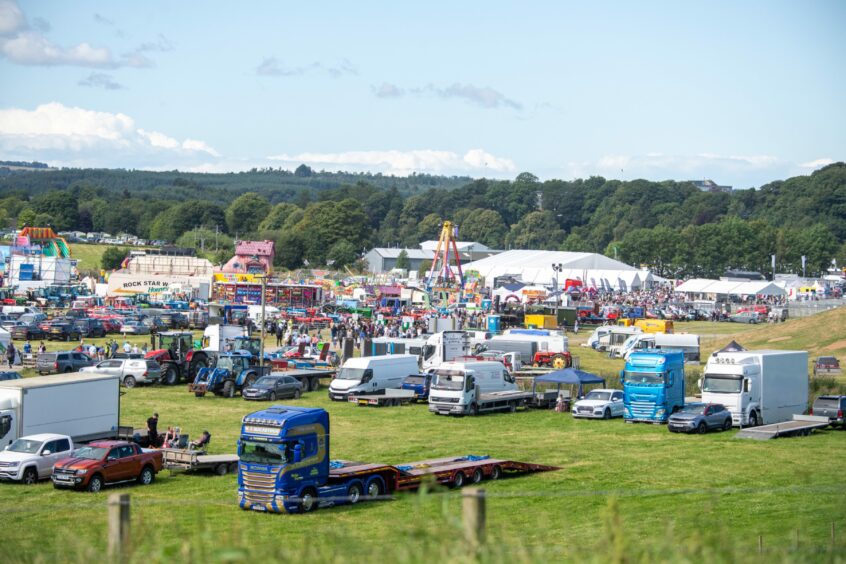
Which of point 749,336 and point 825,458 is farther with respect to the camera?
point 749,336

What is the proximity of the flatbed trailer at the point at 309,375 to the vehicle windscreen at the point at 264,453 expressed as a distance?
58.1ft

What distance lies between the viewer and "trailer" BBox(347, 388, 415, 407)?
105 feet

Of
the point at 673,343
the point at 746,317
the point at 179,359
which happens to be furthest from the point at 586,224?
the point at 179,359

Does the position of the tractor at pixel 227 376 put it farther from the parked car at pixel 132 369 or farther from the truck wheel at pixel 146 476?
the truck wheel at pixel 146 476

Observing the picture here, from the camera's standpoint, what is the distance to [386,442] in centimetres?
2462

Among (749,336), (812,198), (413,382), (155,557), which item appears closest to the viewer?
(155,557)

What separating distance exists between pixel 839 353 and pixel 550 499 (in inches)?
1362

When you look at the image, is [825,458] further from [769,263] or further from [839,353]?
[769,263]

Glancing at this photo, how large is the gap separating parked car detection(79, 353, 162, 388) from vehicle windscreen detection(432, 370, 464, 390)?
11046 millimetres

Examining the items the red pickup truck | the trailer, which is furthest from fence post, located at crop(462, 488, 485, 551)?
the trailer

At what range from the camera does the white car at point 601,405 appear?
96.1 feet

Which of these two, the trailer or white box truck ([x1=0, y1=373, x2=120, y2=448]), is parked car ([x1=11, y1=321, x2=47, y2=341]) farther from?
white box truck ([x1=0, y1=373, x2=120, y2=448])

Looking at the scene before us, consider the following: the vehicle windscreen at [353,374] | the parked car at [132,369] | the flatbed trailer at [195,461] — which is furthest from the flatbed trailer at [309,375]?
the flatbed trailer at [195,461]

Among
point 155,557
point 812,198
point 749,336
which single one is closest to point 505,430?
point 155,557
